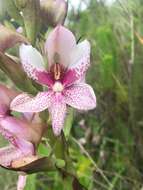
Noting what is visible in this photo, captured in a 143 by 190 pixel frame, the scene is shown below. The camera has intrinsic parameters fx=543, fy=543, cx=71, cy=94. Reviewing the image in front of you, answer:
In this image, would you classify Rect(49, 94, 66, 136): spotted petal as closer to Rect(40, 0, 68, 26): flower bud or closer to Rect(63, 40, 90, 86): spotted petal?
Rect(63, 40, 90, 86): spotted petal

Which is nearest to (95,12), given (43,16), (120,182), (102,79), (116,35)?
(116,35)

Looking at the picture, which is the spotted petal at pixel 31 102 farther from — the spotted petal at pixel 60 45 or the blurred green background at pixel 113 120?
the blurred green background at pixel 113 120

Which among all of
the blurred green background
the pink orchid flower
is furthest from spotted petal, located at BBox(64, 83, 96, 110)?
the blurred green background

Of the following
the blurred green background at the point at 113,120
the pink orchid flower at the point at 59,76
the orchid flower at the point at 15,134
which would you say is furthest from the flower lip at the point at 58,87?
the blurred green background at the point at 113,120

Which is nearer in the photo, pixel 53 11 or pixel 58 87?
pixel 58 87

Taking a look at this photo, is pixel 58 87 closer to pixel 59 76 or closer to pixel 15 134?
pixel 59 76

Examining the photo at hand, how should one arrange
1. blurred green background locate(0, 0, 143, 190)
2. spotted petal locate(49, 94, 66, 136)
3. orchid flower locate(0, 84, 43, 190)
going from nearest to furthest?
spotted petal locate(49, 94, 66, 136) < orchid flower locate(0, 84, 43, 190) < blurred green background locate(0, 0, 143, 190)

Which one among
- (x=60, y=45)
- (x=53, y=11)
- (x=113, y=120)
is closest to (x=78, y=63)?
(x=60, y=45)
